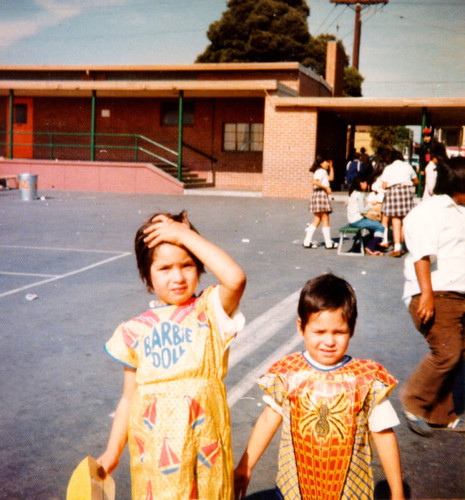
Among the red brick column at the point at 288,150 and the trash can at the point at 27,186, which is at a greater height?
the red brick column at the point at 288,150

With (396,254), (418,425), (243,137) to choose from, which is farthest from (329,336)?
(243,137)

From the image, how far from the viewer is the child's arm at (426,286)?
139 inches

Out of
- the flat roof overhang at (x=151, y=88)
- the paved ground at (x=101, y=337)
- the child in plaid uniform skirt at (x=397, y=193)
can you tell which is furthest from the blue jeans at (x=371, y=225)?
the flat roof overhang at (x=151, y=88)

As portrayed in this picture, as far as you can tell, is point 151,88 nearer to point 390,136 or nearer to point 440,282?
point 390,136

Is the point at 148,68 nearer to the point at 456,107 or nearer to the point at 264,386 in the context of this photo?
the point at 456,107

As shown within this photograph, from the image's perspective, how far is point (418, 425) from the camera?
3652mm

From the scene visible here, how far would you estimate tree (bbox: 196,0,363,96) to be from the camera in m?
41.2

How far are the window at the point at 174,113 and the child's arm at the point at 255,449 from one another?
2644 centimetres

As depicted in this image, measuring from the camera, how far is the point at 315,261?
949cm

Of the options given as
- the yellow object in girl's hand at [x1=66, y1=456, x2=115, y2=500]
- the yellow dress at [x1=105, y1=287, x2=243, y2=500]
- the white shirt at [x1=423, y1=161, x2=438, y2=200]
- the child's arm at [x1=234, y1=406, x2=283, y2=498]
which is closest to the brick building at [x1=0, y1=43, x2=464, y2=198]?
the white shirt at [x1=423, y1=161, x2=438, y2=200]

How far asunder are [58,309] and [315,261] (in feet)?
14.6

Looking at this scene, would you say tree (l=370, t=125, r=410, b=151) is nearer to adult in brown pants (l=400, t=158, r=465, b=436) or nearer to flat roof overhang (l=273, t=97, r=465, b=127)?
flat roof overhang (l=273, t=97, r=465, b=127)

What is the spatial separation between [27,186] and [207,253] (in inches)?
718

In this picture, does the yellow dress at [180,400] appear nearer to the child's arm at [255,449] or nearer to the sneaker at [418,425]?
the child's arm at [255,449]
